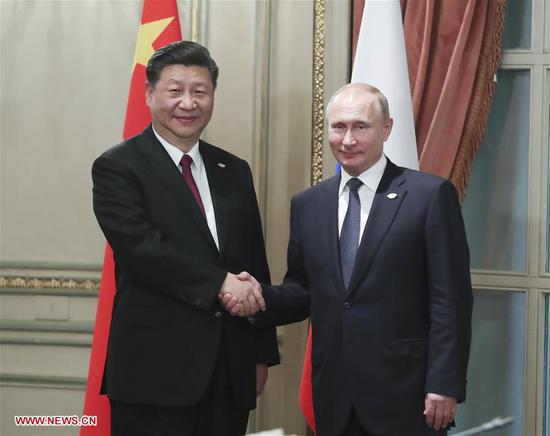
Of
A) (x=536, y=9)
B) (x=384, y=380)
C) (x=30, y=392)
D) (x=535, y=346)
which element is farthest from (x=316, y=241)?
(x=30, y=392)

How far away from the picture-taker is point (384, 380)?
210cm

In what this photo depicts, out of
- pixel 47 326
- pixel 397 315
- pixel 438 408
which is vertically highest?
pixel 397 315

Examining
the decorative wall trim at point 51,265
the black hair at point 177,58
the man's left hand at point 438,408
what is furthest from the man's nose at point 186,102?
the decorative wall trim at point 51,265

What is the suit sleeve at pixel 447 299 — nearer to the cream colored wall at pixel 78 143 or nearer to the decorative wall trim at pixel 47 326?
the cream colored wall at pixel 78 143

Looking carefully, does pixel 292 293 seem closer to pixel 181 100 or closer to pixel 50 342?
pixel 181 100

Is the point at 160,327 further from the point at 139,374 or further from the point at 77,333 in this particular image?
the point at 77,333

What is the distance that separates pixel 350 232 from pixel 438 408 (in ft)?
1.74

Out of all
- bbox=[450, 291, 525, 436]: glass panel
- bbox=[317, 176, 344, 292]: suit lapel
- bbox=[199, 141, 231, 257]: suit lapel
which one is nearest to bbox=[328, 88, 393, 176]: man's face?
bbox=[317, 176, 344, 292]: suit lapel

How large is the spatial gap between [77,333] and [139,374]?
131cm

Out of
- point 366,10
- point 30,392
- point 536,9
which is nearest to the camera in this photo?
point 366,10

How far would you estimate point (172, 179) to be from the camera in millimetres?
2328

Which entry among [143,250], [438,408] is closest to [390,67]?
[143,250]

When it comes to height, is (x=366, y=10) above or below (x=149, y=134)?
above

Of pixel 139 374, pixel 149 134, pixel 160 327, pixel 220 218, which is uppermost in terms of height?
pixel 149 134
